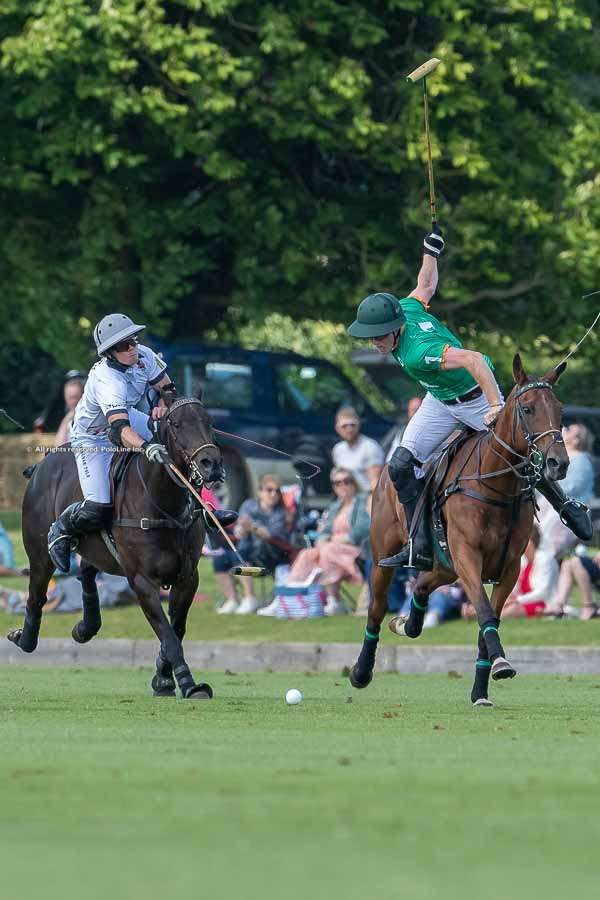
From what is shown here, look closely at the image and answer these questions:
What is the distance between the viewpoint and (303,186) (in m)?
25.6

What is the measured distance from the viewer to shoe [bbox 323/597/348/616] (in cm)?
1994

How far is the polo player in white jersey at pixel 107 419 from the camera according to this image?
42.2ft

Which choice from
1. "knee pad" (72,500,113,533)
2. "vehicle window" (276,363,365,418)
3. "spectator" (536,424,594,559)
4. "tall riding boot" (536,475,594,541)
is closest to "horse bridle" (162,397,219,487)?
"knee pad" (72,500,113,533)

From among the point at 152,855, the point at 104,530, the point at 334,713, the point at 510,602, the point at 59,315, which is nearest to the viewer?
the point at 152,855

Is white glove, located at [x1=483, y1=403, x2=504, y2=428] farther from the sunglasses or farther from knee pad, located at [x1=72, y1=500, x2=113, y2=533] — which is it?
knee pad, located at [x1=72, y1=500, x2=113, y2=533]

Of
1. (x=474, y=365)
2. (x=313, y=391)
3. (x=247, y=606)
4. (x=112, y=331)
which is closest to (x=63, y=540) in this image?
(x=112, y=331)

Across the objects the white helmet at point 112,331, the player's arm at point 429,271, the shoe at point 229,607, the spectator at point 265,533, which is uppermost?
the player's arm at point 429,271

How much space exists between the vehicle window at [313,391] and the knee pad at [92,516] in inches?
486

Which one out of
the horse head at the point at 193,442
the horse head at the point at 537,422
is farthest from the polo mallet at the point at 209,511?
the horse head at the point at 537,422

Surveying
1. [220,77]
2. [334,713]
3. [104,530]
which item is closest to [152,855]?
[334,713]

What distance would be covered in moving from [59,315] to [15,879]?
20304mm

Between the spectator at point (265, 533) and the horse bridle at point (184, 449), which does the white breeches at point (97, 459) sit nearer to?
the horse bridle at point (184, 449)

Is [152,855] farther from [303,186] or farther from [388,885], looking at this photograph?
[303,186]

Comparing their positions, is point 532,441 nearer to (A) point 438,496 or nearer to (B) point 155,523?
(A) point 438,496
